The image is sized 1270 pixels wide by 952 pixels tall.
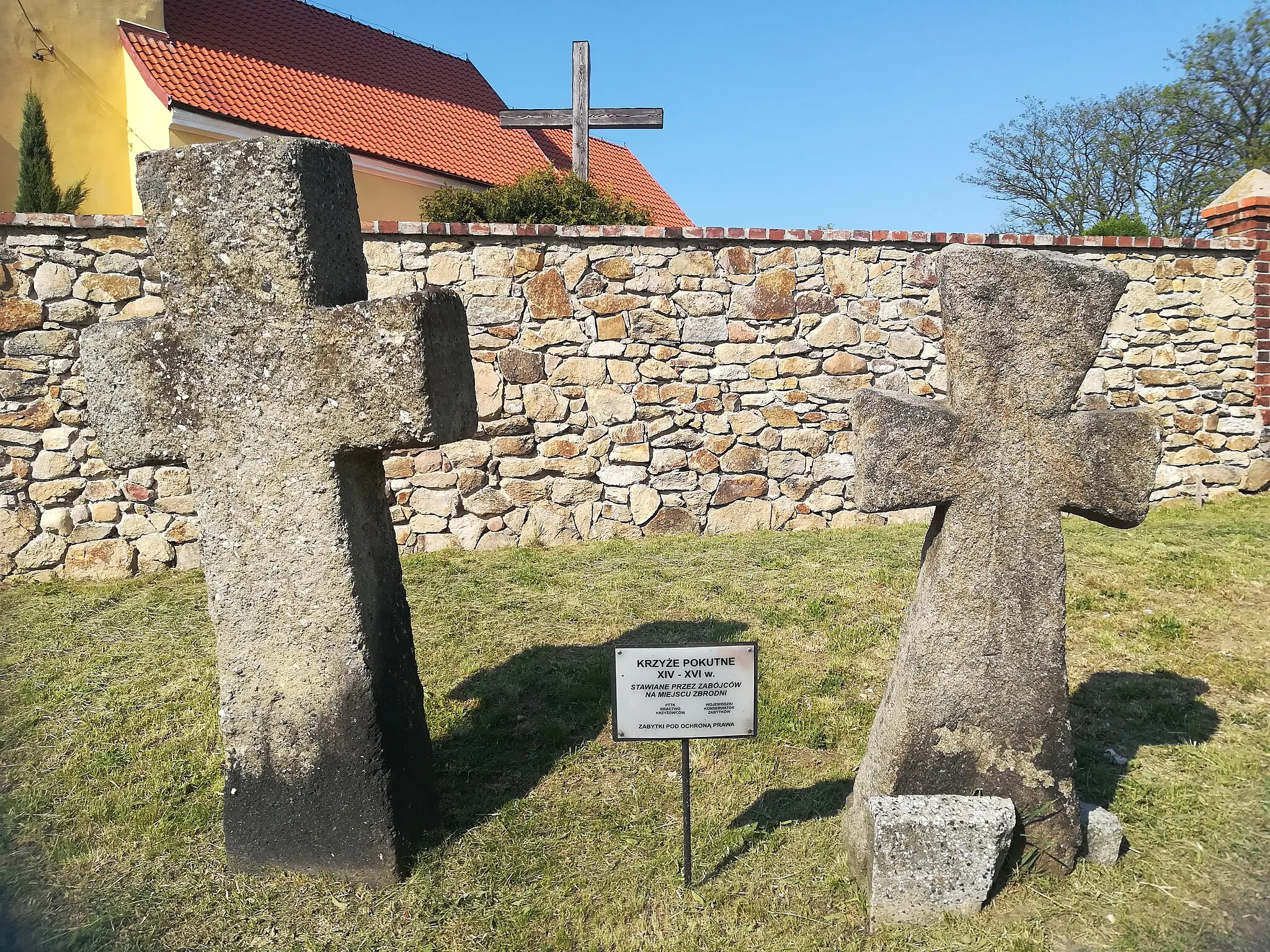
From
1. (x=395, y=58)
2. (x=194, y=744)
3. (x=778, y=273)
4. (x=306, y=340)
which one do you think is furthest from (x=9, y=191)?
(x=306, y=340)

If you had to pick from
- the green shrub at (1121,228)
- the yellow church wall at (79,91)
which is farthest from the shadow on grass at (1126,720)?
the yellow church wall at (79,91)

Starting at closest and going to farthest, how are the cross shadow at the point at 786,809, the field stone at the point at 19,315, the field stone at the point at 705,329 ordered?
the cross shadow at the point at 786,809
the field stone at the point at 19,315
the field stone at the point at 705,329

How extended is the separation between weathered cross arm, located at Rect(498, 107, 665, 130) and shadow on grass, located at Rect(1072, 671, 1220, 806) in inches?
347

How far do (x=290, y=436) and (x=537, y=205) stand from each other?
26.6ft

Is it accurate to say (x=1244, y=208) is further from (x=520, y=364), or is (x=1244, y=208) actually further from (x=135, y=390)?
(x=135, y=390)

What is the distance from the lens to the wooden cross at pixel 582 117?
447 inches

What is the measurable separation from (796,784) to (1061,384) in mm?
1816

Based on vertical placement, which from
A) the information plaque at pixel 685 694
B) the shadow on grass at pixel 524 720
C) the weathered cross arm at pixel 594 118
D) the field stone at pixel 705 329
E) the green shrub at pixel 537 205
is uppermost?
the weathered cross arm at pixel 594 118

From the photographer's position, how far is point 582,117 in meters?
11.5

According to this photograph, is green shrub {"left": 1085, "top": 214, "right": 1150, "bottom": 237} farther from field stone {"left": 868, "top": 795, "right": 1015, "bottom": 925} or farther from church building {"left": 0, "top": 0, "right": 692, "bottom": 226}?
field stone {"left": 868, "top": 795, "right": 1015, "bottom": 925}

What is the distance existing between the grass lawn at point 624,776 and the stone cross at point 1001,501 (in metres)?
0.39

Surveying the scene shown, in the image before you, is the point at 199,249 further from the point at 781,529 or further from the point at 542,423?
the point at 781,529

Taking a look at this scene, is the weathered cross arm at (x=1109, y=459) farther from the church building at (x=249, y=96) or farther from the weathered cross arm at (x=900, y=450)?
the church building at (x=249, y=96)

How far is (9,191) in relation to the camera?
11930 millimetres
